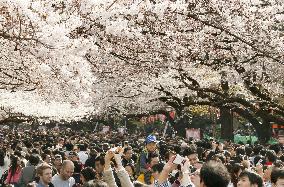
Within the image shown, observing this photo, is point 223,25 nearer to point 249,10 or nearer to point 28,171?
point 249,10

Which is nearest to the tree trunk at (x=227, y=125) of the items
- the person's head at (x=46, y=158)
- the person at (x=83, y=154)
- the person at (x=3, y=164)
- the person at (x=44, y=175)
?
the person at (x=83, y=154)

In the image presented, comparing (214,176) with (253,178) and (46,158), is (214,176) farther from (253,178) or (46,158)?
(46,158)

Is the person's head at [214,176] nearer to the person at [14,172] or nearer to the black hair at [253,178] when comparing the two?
the black hair at [253,178]

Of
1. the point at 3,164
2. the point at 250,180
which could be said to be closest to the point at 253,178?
the point at 250,180

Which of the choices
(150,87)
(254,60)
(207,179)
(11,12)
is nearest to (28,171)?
(11,12)

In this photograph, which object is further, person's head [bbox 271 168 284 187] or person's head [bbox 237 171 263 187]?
person's head [bbox 271 168 284 187]

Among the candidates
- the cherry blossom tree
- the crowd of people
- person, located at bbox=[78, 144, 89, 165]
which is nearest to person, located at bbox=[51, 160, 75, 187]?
the crowd of people

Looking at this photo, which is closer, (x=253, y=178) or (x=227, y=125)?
(x=253, y=178)

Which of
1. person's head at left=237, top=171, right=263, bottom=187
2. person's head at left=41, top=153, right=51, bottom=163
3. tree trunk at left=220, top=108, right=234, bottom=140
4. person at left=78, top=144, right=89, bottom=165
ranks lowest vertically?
person's head at left=237, top=171, right=263, bottom=187

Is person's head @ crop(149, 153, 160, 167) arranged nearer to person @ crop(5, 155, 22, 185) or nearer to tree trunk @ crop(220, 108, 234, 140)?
person @ crop(5, 155, 22, 185)

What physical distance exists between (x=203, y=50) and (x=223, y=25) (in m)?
2.34

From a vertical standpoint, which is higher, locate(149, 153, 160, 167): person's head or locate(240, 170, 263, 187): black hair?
locate(149, 153, 160, 167): person's head

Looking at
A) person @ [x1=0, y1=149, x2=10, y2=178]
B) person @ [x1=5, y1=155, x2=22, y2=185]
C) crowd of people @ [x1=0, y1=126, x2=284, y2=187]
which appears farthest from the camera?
person @ [x1=0, y1=149, x2=10, y2=178]

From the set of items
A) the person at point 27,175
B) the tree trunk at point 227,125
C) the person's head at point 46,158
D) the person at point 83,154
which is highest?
the tree trunk at point 227,125
